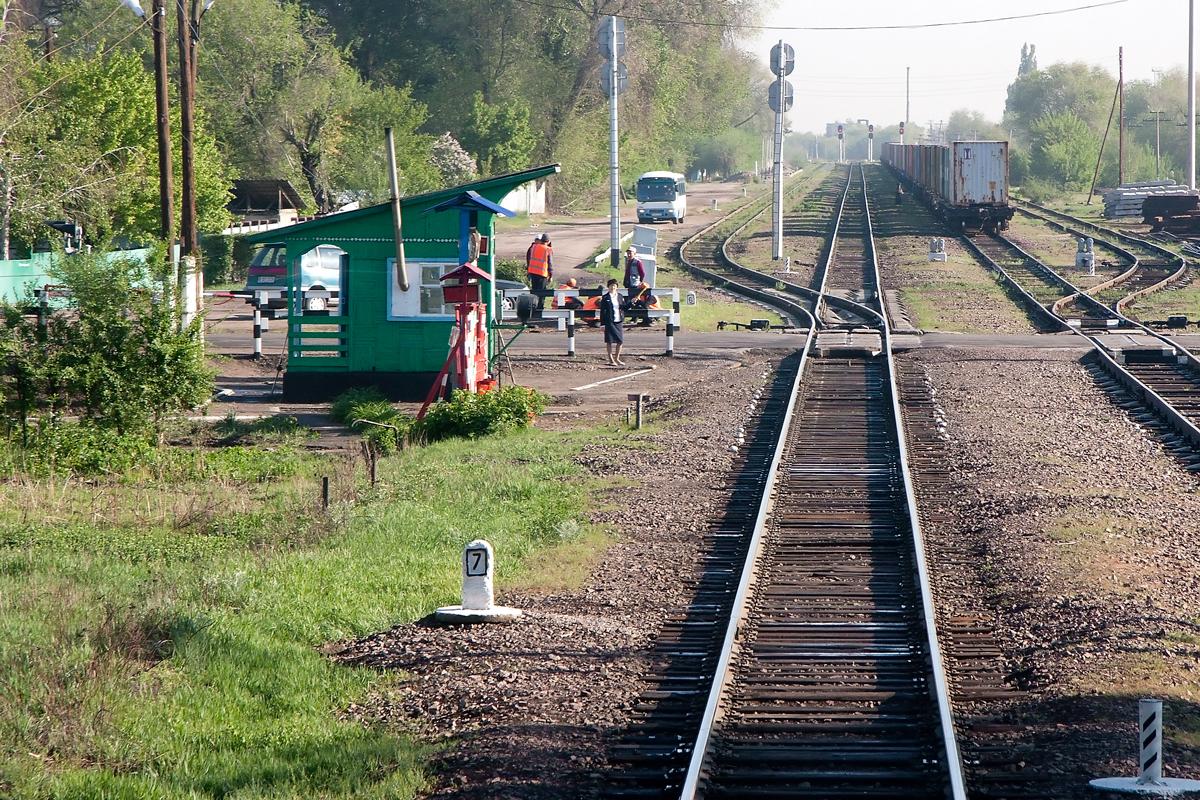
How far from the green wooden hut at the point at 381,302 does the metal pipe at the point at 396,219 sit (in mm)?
334

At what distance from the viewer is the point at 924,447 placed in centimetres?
1691

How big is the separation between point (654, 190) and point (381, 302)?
45246 mm

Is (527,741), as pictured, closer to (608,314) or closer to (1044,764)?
(1044,764)

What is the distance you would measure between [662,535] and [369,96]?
45742 mm

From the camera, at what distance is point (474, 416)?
19.1m

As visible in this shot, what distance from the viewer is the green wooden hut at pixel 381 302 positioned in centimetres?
2170

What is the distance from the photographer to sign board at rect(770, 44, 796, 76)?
42.8 meters

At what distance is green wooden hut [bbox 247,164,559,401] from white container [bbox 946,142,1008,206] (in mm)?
34615

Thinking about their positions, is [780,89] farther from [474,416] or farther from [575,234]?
[474,416]

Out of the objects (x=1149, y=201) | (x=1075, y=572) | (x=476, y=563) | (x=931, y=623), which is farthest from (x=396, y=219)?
(x=1149, y=201)

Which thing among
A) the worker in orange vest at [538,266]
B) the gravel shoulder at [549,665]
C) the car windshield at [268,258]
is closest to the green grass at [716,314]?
the worker in orange vest at [538,266]

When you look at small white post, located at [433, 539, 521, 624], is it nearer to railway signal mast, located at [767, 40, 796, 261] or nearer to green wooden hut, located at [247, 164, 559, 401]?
green wooden hut, located at [247, 164, 559, 401]

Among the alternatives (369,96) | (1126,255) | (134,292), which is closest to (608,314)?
(134,292)

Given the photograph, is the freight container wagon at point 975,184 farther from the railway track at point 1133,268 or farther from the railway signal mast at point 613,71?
the railway signal mast at point 613,71
